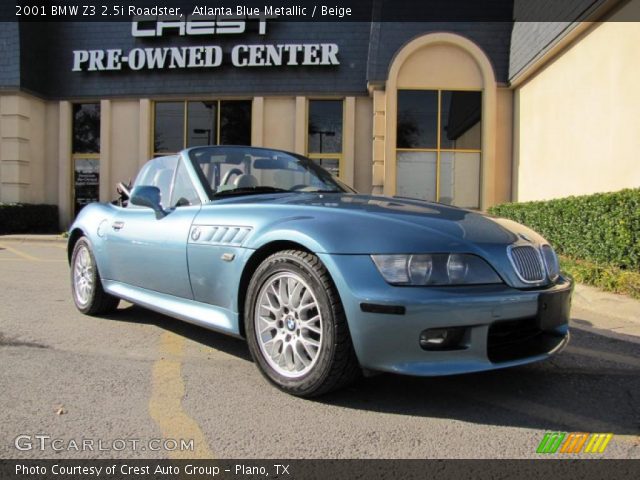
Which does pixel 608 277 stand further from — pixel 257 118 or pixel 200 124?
pixel 200 124

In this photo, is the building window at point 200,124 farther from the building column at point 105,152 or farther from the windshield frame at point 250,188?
the windshield frame at point 250,188

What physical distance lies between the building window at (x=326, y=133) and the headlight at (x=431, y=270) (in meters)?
12.1

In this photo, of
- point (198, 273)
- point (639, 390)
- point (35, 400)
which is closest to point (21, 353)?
point (35, 400)

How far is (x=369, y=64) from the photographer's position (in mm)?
13172

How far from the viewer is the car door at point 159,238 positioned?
3.54 metres

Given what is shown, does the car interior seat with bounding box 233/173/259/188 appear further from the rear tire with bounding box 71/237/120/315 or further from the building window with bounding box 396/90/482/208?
the building window with bounding box 396/90/482/208

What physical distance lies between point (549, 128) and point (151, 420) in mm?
10745

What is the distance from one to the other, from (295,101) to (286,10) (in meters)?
2.48

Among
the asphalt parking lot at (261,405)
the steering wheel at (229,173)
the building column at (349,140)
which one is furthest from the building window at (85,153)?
the steering wheel at (229,173)

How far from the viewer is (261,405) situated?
107 inches

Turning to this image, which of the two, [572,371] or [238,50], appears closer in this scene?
[572,371]

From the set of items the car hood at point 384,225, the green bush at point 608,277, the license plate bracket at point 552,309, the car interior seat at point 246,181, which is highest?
the car interior seat at point 246,181
